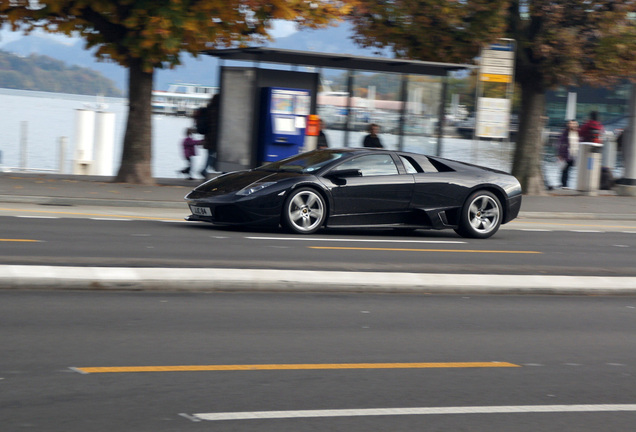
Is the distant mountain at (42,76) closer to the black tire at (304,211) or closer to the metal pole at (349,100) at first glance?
the metal pole at (349,100)

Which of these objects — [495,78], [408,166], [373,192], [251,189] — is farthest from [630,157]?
[251,189]

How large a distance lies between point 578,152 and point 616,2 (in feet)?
A: 14.5

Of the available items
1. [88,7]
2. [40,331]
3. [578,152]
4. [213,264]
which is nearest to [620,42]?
[578,152]

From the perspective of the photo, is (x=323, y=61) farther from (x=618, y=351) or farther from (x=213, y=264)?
(x=618, y=351)

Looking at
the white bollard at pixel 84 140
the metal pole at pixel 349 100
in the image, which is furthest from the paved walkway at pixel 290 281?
the white bollard at pixel 84 140

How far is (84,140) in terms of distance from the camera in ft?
90.8

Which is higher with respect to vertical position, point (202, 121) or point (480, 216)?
point (202, 121)

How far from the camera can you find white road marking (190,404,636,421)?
4.86 metres

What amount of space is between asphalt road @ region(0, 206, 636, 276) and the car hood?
1.92 ft

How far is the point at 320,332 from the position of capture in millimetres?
7117

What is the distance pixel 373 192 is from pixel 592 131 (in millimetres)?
12289

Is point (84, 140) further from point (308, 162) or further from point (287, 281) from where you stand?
point (287, 281)

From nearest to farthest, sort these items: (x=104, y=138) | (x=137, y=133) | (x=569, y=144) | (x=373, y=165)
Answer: (x=373, y=165) → (x=137, y=133) → (x=569, y=144) → (x=104, y=138)

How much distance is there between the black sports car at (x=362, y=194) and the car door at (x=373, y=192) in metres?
0.01
